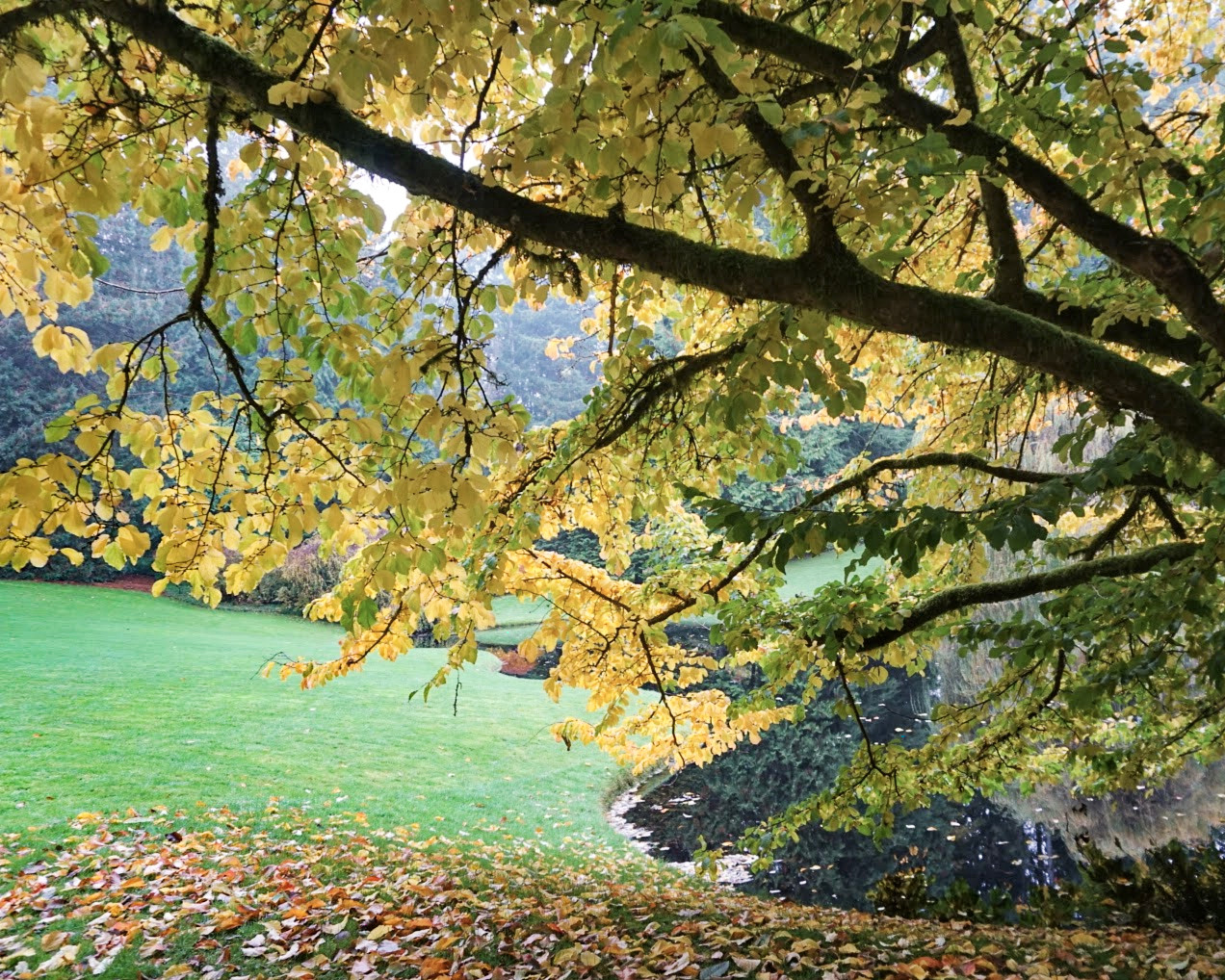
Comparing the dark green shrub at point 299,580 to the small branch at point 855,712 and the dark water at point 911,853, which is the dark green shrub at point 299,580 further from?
the small branch at point 855,712

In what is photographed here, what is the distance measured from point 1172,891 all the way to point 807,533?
5117mm

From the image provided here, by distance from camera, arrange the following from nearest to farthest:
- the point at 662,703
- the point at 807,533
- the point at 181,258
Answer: the point at 807,533, the point at 662,703, the point at 181,258

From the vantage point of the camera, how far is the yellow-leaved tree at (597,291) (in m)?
1.91

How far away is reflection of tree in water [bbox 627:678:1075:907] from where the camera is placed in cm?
820

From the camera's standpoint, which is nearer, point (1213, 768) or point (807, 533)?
point (807, 533)

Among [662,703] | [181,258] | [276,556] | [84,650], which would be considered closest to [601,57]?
[276,556]

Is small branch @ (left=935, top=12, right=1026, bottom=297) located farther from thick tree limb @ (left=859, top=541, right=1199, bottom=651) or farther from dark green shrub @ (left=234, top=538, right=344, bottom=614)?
dark green shrub @ (left=234, top=538, right=344, bottom=614)

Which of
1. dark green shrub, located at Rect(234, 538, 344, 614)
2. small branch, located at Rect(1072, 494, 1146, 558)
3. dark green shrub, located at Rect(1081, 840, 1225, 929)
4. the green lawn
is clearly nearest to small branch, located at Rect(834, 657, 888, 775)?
small branch, located at Rect(1072, 494, 1146, 558)

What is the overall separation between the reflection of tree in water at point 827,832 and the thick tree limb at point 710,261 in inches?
185

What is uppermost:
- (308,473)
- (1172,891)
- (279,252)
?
(279,252)

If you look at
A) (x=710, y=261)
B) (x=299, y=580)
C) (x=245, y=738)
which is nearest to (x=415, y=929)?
(x=710, y=261)

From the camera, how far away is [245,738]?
959 cm

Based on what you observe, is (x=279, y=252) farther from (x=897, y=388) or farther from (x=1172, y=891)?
(x=1172, y=891)

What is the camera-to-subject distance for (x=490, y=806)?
9031 mm
